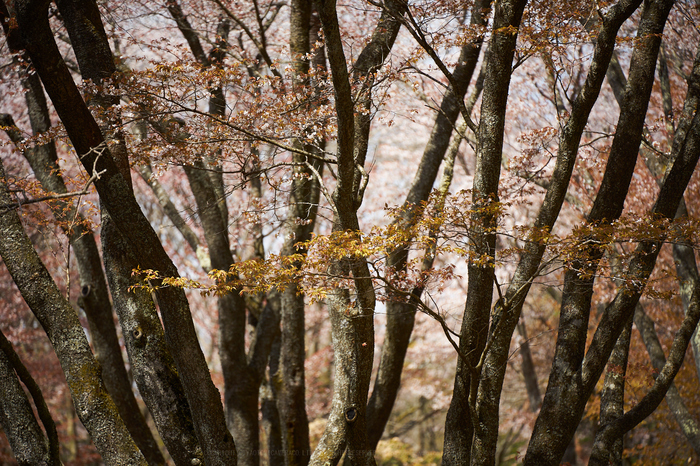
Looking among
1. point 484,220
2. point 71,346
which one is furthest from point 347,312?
point 71,346

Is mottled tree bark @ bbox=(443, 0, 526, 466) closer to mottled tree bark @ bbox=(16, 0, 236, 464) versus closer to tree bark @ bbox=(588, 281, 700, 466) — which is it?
tree bark @ bbox=(588, 281, 700, 466)

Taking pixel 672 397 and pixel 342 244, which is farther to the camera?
pixel 672 397

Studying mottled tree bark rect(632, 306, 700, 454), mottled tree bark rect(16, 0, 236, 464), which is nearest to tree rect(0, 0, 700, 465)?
mottled tree bark rect(16, 0, 236, 464)

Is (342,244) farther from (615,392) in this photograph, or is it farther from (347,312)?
(615,392)

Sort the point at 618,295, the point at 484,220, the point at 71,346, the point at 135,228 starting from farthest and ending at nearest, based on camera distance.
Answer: the point at 618,295 < the point at 71,346 < the point at 484,220 < the point at 135,228

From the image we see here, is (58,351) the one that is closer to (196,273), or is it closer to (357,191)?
(357,191)

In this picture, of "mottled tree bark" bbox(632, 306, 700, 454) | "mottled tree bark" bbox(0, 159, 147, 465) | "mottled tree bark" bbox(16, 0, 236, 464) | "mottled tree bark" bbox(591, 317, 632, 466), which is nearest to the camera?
"mottled tree bark" bbox(16, 0, 236, 464)

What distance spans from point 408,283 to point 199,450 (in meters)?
2.32

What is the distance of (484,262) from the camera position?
3.86 metres

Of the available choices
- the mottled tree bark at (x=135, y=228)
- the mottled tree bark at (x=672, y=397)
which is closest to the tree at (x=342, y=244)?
the mottled tree bark at (x=135, y=228)

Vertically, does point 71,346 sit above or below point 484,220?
below

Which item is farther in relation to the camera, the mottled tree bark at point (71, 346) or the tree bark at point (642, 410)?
the tree bark at point (642, 410)

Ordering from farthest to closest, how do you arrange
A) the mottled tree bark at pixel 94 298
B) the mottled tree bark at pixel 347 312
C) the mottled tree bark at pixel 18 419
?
the mottled tree bark at pixel 94 298, the mottled tree bark at pixel 18 419, the mottled tree bark at pixel 347 312

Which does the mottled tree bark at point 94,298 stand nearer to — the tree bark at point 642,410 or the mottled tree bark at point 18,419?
the mottled tree bark at point 18,419
